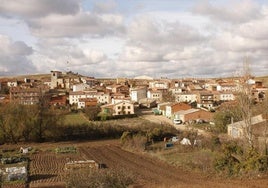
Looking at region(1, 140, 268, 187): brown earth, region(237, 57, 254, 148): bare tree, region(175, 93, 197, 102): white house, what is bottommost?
region(1, 140, 268, 187): brown earth

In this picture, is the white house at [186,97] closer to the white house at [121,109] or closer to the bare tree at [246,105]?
the white house at [121,109]

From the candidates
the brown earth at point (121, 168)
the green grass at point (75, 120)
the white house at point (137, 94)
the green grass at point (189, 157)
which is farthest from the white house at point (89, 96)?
the green grass at point (189, 157)

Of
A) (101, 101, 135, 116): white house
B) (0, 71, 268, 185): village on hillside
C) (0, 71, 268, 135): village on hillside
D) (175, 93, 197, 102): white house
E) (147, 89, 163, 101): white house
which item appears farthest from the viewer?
(147, 89, 163, 101): white house

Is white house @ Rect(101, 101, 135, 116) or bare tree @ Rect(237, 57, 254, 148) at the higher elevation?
bare tree @ Rect(237, 57, 254, 148)

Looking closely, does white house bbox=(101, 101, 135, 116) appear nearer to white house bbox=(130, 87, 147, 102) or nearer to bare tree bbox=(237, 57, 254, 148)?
white house bbox=(130, 87, 147, 102)

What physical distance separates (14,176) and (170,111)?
33036 mm

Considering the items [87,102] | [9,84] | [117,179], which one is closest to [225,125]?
[117,179]

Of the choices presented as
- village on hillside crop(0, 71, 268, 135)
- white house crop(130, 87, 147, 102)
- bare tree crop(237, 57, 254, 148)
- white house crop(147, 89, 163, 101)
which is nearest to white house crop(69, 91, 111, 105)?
village on hillside crop(0, 71, 268, 135)

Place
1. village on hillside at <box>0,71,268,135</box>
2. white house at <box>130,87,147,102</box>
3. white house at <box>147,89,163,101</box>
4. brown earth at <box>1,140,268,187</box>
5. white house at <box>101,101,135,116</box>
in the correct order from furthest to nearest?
white house at <box>147,89,163,101</box> < white house at <box>130,87,147,102</box> < white house at <box>101,101,135,116</box> < village on hillside at <box>0,71,268,135</box> < brown earth at <box>1,140,268,187</box>

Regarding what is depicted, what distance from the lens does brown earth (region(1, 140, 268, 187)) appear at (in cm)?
1616

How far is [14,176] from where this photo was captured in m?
18.6

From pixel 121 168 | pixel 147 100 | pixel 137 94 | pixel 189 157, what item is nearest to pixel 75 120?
pixel 189 157

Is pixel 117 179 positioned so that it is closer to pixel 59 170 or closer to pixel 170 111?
pixel 59 170

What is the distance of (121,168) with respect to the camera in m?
14.9
